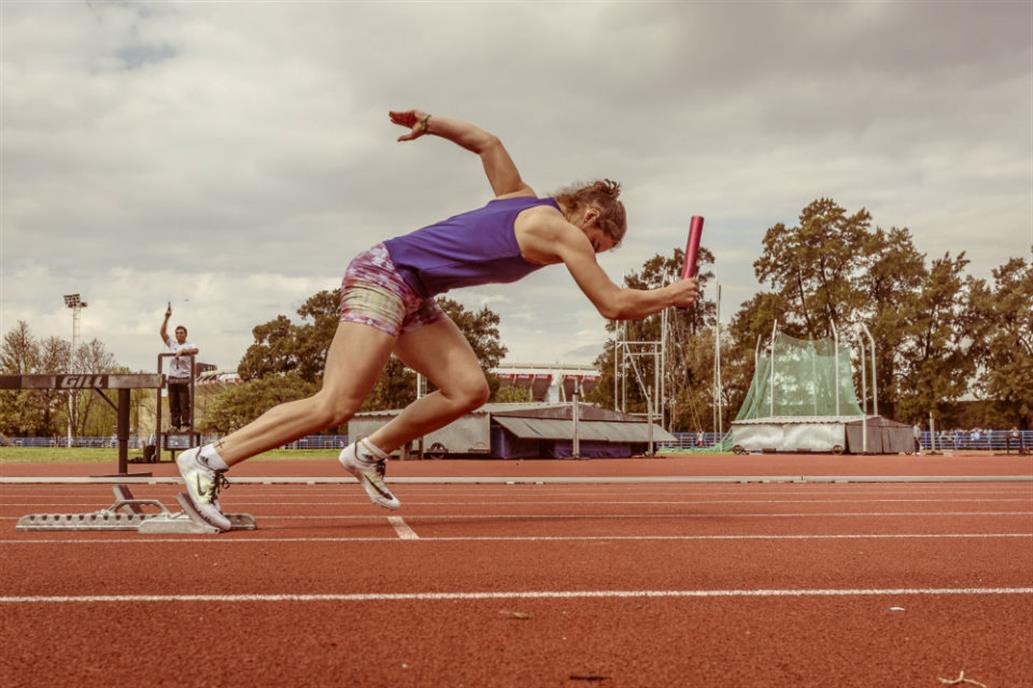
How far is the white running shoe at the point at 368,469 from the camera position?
5.47m

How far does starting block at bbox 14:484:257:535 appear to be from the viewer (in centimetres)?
486

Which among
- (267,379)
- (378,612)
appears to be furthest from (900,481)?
(267,379)

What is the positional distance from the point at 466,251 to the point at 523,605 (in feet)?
5.97

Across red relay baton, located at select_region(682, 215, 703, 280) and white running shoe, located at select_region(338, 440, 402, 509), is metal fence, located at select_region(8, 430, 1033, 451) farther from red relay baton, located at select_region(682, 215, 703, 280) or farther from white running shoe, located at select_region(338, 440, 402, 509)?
red relay baton, located at select_region(682, 215, 703, 280)

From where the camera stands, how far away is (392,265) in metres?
4.64

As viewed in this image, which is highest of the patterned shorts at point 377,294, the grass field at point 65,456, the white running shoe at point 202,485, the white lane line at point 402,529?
the patterned shorts at point 377,294

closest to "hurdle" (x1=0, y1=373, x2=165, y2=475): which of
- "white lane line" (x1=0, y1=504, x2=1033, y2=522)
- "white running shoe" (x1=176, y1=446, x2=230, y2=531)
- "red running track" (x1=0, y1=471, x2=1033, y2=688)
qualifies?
"white lane line" (x1=0, y1=504, x2=1033, y2=522)

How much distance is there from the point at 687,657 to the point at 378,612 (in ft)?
3.32

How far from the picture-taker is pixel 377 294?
15.0 ft

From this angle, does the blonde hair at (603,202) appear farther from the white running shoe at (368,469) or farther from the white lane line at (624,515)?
the white lane line at (624,515)

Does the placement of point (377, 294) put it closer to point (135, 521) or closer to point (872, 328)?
point (135, 521)

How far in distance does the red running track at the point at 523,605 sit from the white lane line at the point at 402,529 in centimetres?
2

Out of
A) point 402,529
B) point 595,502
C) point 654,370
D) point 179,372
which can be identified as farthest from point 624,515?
point 654,370

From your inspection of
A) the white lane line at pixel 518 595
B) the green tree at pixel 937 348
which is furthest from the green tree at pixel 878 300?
the white lane line at pixel 518 595
